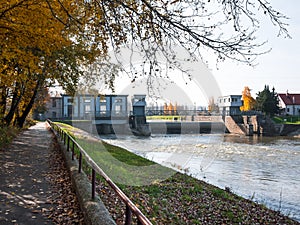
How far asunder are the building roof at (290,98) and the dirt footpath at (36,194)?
79538 mm

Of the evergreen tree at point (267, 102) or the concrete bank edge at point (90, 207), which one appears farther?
the evergreen tree at point (267, 102)

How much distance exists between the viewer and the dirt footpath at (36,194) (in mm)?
4996

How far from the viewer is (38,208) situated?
546cm

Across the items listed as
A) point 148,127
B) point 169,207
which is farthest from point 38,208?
point 148,127

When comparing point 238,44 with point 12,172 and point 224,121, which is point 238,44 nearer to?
point 12,172

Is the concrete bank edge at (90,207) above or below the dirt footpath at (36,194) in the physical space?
above

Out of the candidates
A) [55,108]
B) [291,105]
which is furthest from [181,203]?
[291,105]

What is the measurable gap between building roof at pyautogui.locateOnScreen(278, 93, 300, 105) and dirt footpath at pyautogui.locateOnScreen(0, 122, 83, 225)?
261 ft

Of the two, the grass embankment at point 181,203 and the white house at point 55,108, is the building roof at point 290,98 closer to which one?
the white house at point 55,108

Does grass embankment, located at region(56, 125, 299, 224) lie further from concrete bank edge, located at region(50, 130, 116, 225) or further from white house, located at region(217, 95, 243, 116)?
white house, located at region(217, 95, 243, 116)

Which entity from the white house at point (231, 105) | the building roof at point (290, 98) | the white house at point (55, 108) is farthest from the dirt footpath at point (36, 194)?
the building roof at point (290, 98)

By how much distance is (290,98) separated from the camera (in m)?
81.4

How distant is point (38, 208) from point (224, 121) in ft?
182

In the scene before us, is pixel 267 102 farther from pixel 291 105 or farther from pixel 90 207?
pixel 90 207
